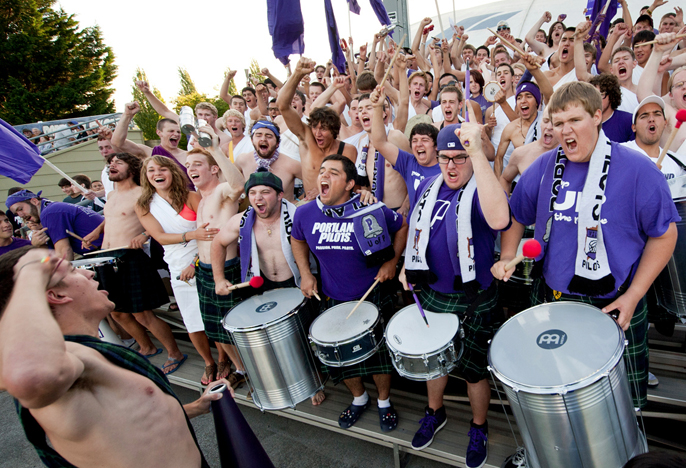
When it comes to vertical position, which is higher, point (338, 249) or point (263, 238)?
point (263, 238)

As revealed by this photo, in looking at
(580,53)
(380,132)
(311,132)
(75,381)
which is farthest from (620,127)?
(75,381)

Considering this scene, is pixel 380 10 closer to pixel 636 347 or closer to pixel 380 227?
pixel 380 227

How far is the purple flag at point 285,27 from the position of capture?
16.1 feet

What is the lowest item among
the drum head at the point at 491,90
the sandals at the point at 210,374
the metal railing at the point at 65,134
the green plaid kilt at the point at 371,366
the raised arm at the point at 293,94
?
the sandals at the point at 210,374

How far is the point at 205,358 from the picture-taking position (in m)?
4.12

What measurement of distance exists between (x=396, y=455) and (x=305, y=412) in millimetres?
845

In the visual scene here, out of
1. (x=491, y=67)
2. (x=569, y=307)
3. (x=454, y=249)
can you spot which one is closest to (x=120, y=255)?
(x=454, y=249)

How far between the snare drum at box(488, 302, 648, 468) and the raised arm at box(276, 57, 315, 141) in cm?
285

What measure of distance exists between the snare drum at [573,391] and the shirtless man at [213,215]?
2.50 meters

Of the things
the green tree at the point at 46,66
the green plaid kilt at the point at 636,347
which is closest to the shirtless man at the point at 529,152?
the green plaid kilt at the point at 636,347

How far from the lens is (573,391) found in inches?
61.3

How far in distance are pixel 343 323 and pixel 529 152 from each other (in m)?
2.12

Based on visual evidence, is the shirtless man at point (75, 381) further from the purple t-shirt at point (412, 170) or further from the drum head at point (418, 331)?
the purple t-shirt at point (412, 170)

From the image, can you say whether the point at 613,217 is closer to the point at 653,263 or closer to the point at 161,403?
the point at 653,263
